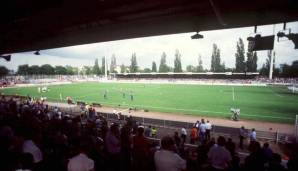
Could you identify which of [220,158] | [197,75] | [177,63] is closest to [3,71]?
[177,63]

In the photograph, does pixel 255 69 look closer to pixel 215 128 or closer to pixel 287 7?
pixel 215 128

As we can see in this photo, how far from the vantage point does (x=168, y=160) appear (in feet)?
13.1

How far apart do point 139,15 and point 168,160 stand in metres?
5.10

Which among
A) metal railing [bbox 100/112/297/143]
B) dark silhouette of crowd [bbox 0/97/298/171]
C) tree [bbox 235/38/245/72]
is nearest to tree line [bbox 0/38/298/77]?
tree [bbox 235/38/245/72]

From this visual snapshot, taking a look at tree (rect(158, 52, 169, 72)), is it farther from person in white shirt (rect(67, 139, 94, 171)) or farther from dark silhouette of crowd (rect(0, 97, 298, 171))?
person in white shirt (rect(67, 139, 94, 171))

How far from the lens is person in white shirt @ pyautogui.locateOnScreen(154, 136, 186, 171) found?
3920mm

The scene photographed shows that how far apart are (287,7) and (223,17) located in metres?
1.75

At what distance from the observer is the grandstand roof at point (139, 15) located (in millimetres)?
6238

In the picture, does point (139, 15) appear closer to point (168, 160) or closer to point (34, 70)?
point (168, 160)

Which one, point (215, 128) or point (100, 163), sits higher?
point (100, 163)

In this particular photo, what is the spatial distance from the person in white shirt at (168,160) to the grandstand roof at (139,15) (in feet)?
12.8

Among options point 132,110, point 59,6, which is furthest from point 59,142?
point 132,110

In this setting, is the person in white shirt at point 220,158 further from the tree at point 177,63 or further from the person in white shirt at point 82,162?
the tree at point 177,63

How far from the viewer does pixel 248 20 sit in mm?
7324
